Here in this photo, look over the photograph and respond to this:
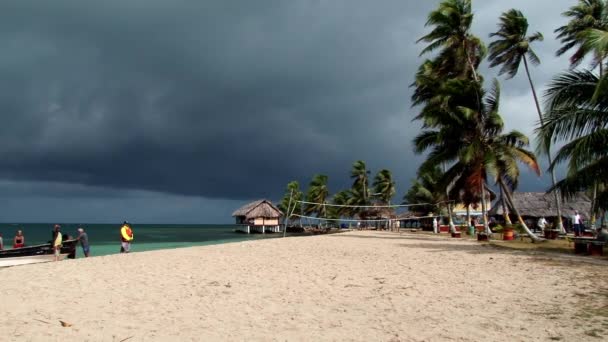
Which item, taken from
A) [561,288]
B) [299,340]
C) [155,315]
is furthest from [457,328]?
[155,315]

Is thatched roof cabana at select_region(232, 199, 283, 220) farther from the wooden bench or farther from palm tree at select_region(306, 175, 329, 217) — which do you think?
the wooden bench

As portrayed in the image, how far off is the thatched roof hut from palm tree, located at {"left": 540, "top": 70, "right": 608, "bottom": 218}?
20.3 metres

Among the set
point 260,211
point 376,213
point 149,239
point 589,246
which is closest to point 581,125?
point 589,246

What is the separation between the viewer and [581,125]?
9023mm


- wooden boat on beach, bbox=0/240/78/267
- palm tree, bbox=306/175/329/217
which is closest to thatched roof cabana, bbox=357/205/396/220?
palm tree, bbox=306/175/329/217

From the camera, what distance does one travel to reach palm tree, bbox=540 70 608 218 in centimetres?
880

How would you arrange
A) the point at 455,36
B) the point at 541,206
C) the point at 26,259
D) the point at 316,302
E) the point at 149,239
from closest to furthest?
the point at 316,302 → the point at 26,259 → the point at 455,36 → the point at 541,206 → the point at 149,239

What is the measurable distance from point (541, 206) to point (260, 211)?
3413 cm

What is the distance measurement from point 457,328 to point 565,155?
289 inches

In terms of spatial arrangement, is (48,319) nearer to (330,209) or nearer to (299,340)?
(299,340)

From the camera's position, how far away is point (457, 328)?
4.09m

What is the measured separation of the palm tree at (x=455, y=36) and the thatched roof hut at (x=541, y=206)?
14.3m

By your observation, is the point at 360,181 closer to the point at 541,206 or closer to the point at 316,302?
the point at 541,206

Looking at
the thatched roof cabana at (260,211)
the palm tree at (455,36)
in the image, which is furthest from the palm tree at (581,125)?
the thatched roof cabana at (260,211)
